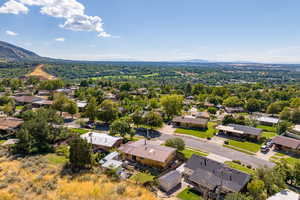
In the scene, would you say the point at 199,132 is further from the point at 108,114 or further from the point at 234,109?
the point at 234,109

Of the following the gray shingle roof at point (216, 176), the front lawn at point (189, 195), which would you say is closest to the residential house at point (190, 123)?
the gray shingle roof at point (216, 176)

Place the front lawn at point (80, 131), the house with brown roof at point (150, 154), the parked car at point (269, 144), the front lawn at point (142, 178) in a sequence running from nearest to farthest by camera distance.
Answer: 1. the front lawn at point (142, 178)
2. the house with brown roof at point (150, 154)
3. the parked car at point (269, 144)
4. the front lawn at point (80, 131)

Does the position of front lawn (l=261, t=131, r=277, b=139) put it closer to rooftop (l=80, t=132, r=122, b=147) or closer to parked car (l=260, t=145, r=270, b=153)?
parked car (l=260, t=145, r=270, b=153)

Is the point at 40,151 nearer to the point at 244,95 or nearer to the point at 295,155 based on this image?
the point at 295,155

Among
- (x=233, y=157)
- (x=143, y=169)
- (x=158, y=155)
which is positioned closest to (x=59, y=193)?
(x=143, y=169)

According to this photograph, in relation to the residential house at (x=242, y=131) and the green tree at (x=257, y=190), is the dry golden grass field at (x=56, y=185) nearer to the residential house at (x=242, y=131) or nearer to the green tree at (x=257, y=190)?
the green tree at (x=257, y=190)
